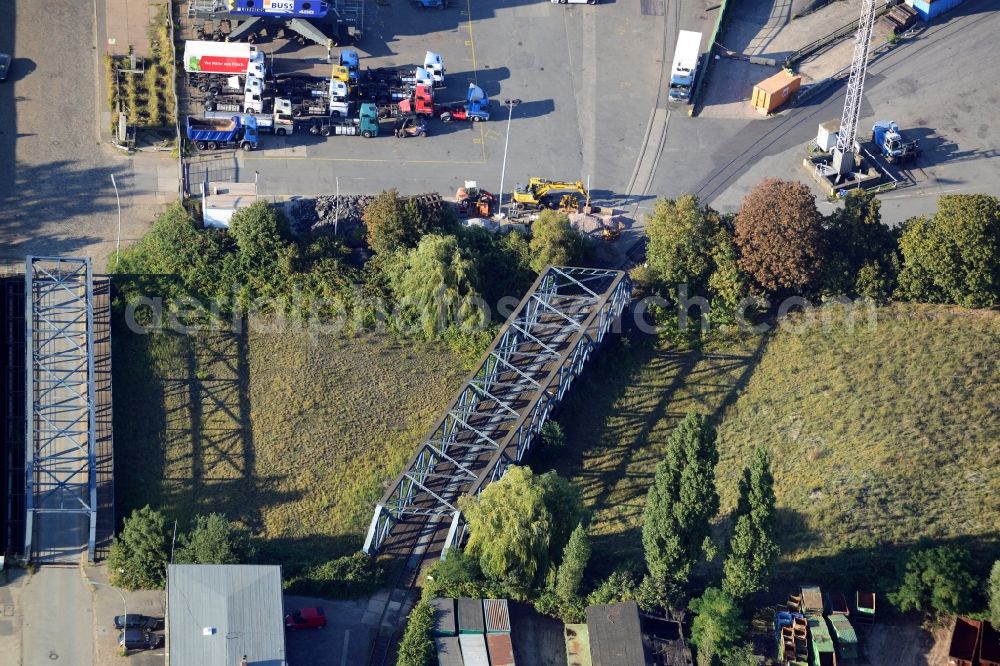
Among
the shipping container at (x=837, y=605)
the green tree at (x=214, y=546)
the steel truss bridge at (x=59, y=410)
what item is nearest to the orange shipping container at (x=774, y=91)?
the shipping container at (x=837, y=605)

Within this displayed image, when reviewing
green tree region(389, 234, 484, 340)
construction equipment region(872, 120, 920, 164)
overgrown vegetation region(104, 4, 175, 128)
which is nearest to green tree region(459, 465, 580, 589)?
green tree region(389, 234, 484, 340)

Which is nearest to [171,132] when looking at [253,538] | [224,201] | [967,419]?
[224,201]

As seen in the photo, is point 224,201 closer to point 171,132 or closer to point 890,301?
point 171,132

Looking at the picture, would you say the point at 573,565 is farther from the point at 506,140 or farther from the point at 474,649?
the point at 506,140

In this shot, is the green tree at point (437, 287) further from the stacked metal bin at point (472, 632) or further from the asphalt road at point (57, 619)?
the asphalt road at point (57, 619)

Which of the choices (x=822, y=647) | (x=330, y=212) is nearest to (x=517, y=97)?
(x=330, y=212)

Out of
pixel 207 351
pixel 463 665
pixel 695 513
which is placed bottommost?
pixel 463 665
